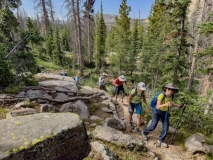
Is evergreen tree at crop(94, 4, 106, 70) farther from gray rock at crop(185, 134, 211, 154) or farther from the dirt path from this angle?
gray rock at crop(185, 134, 211, 154)

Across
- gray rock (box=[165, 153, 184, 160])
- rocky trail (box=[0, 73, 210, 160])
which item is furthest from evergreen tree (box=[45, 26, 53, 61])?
gray rock (box=[165, 153, 184, 160])

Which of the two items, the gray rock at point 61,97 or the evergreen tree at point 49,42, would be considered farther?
the evergreen tree at point 49,42

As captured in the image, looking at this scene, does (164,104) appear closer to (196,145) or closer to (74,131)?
(196,145)

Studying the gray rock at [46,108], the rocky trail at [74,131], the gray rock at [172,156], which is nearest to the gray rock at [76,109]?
the rocky trail at [74,131]

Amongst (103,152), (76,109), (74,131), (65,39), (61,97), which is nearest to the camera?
(74,131)

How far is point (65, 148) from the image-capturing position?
2.54m

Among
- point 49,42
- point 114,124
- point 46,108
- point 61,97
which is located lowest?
point 114,124

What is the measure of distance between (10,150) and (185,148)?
5.06 metres

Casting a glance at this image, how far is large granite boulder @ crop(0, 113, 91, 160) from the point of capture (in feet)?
6.73

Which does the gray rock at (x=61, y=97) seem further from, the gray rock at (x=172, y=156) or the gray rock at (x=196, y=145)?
the gray rock at (x=196, y=145)

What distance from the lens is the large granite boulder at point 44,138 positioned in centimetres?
205

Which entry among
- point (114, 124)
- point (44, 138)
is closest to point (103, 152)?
point (44, 138)

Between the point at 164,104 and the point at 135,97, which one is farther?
the point at 135,97

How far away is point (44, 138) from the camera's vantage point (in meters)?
2.25
